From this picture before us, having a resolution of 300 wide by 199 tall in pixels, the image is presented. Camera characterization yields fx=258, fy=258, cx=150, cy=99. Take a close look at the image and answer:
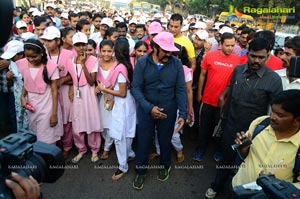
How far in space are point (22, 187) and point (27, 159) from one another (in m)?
0.14

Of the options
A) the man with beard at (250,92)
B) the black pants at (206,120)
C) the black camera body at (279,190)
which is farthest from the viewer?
the black pants at (206,120)

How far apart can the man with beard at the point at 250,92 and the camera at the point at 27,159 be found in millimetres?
1973

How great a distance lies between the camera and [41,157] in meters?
1.23

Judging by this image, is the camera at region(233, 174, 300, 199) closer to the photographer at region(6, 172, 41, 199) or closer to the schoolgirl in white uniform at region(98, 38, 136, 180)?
the photographer at region(6, 172, 41, 199)

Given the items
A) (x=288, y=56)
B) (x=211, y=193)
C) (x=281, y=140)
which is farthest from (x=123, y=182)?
(x=288, y=56)

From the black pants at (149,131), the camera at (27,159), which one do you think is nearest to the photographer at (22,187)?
the camera at (27,159)

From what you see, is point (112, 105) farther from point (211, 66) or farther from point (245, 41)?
point (245, 41)

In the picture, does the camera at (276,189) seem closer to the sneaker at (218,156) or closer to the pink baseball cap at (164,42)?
the pink baseball cap at (164,42)

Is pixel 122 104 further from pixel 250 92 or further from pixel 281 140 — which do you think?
pixel 281 140

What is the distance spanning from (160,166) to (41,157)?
236 centimetres

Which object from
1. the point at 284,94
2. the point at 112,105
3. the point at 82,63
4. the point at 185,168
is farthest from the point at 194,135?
the point at 284,94

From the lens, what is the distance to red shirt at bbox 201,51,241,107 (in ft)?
11.2

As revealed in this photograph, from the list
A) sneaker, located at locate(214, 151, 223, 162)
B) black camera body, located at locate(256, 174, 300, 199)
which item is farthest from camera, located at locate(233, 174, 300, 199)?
sneaker, located at locate(214, 151, 223, 162)

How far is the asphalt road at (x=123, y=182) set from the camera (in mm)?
2998
